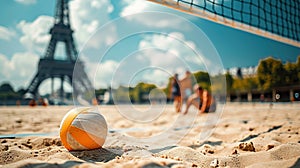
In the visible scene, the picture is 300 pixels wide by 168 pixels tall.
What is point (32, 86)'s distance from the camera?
30.7 m

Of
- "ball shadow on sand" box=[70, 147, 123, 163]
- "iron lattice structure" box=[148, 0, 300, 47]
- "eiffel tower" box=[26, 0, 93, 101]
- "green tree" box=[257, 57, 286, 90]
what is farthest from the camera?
"eiffel tower" box=[26, 0, 93, 101]

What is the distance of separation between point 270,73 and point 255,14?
23879 mm

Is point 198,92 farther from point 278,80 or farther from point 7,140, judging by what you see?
point 278,80

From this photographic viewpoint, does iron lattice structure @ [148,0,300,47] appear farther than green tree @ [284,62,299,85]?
No

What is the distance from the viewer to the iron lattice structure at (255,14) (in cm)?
395

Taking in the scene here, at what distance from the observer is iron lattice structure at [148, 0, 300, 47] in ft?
12.9

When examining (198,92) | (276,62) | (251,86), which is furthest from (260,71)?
(198,92)

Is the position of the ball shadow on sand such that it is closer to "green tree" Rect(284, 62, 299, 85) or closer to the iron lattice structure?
the iron lattice structure

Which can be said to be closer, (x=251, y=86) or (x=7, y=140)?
(x=7, y=140)

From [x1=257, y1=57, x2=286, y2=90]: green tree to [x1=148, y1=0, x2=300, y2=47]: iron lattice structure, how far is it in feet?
65.8

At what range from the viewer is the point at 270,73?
26156mm

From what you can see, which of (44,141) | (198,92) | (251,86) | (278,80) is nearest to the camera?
(44,141)

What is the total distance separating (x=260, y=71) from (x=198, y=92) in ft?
71.3

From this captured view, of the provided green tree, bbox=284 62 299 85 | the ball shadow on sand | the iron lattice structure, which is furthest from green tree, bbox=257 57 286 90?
the ball shadow on sand
